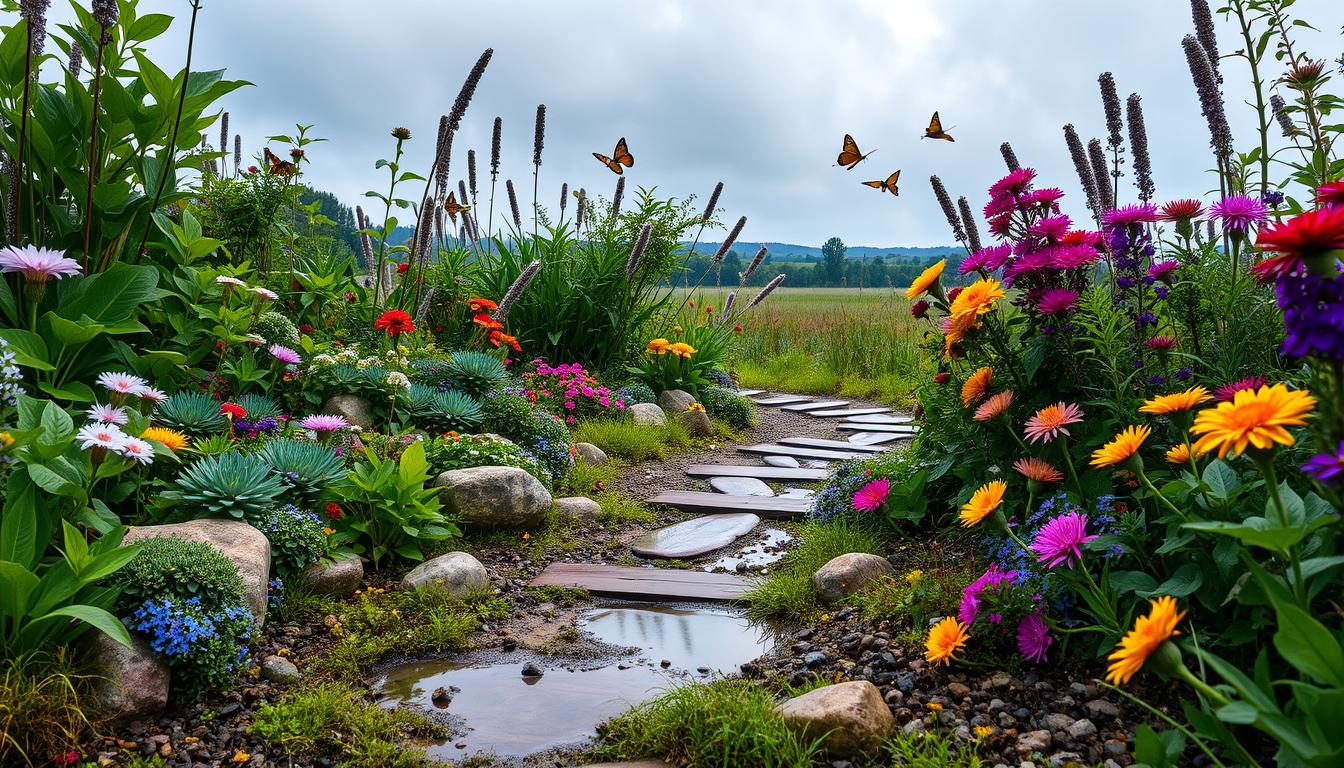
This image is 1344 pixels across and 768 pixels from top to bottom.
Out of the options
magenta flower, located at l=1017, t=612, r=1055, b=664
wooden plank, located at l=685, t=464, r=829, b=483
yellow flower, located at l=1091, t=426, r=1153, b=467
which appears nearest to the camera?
Result: yellow flower, located at l=1091, t=426, r=1153, b=467

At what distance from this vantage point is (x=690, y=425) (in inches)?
241

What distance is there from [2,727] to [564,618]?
59.0 inches

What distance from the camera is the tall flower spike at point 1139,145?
2.70 metres

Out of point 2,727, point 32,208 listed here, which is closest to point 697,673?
point 2,727

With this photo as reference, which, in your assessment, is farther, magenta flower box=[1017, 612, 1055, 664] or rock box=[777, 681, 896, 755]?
magenta flower box=[1017, 612, 1055, 664]

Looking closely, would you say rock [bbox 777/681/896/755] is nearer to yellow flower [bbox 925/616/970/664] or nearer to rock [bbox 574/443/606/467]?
yellow flower [bbox 925/616/970/664]

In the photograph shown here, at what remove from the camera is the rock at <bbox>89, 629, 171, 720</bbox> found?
1.95 metres

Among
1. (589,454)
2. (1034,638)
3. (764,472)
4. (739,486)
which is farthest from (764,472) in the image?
(1034,638)

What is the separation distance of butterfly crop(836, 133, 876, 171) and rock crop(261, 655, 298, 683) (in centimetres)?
451

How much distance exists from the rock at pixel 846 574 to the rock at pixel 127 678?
1897mm

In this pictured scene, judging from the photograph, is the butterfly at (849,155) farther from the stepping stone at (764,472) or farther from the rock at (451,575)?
the rock at (451,575)

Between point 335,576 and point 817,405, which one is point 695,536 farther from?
point 817,405

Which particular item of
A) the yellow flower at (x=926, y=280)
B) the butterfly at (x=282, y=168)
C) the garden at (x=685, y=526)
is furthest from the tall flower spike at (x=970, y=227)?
the butterfly at (x=282, y=168)

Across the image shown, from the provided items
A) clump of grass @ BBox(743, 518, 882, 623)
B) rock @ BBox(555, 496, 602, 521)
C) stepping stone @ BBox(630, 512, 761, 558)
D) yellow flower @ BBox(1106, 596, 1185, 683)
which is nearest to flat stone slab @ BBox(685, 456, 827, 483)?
stepping stone @ BBox(630, 512, 761, 558)
